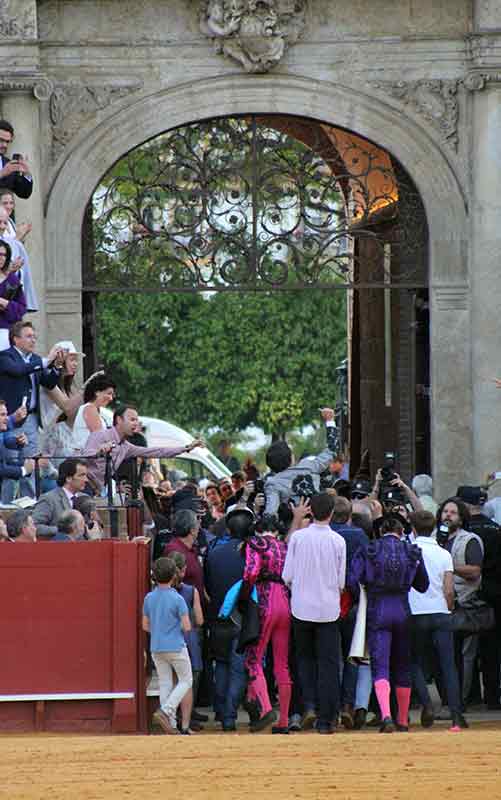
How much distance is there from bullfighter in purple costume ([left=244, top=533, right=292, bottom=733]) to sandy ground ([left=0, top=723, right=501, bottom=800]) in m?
1.36

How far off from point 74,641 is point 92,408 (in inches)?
83.2

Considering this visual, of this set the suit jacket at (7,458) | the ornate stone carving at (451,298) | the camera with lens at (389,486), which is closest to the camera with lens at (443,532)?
the camera with lens at (389,486)

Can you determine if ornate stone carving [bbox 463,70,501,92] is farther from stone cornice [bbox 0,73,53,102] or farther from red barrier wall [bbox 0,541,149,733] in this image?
red barrier wall [bbox 0,541,149,733]

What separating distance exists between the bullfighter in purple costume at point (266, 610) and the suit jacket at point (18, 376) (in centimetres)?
218

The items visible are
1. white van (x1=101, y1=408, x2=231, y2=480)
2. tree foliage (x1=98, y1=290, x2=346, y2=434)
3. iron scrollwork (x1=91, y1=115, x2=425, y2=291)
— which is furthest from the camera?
tree foliage (x1=98, y1=290, x2=346, y2=434)

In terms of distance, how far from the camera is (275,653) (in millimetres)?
16812

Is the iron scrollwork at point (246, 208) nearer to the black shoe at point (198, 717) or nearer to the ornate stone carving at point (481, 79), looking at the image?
the ornate stone carving at point (481, 79)

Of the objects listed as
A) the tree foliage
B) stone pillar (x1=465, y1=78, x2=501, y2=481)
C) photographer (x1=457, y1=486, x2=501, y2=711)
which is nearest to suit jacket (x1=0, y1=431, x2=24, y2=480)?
photographer (x1=457, y1=486, x2=501, y2=711)

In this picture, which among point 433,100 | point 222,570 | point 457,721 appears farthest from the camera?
point 433,100

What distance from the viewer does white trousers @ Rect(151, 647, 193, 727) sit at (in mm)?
16641

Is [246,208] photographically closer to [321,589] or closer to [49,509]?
[49,509]

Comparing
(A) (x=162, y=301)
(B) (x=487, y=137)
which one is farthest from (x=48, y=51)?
(A) (x=162, y=301)

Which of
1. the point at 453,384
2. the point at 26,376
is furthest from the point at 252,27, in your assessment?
the point at 26,376

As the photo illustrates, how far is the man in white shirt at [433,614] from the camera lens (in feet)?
55.8
